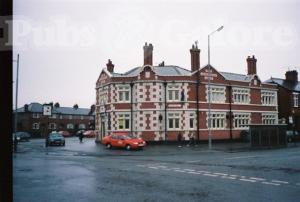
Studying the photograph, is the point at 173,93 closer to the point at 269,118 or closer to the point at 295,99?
the point at 269,118

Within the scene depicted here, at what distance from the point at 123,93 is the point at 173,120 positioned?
743cm

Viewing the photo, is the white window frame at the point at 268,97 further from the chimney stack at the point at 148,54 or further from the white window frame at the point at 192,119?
the chimney stack at the point at 148,54

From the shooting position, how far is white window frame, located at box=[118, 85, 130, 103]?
4238 centimetres

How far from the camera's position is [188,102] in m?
42.1

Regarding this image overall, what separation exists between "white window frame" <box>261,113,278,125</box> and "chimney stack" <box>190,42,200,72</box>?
1479cm

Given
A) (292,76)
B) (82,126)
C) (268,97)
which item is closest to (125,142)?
(268,97)

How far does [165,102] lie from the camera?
41531mm

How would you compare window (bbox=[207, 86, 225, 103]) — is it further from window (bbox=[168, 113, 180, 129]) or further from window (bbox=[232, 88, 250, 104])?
window (bbox=[168, 113, 180, 129])

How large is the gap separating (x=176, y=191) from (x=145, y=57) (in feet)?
107

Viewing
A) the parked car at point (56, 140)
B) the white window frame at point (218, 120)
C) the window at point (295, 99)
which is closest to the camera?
the parked car at point (56, 140)

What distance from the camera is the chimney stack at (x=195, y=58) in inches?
1734

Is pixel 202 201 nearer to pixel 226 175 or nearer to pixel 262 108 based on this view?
pixel 226 175

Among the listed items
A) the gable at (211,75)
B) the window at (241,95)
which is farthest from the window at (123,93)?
the window at (241,95)

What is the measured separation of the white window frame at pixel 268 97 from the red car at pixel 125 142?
25.9 meters
